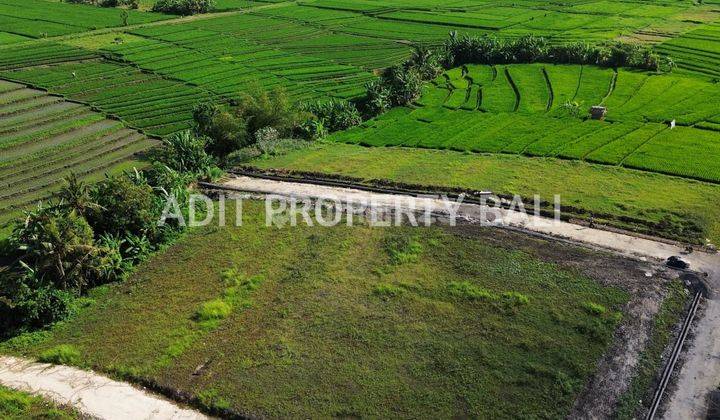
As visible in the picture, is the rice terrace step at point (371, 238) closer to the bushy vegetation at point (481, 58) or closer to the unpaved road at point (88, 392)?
the unpaved road at point (88, 392)

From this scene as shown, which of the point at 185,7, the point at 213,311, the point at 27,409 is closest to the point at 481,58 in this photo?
the point at 213,311

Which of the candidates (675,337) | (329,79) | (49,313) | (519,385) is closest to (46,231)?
(49,313)

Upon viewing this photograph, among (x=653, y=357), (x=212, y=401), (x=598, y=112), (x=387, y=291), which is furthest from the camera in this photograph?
(x=598, y=112)

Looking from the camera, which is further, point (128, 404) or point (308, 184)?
point (308, 184)

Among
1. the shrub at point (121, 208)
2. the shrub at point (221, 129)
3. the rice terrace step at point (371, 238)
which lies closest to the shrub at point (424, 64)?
the rice terrace step at point (371, 238)

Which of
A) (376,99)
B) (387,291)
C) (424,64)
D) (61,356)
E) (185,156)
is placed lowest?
(61,356)

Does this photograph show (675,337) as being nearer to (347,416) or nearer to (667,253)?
(667,253)

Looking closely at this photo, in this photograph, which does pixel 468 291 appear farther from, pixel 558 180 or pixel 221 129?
pixel 221 129
